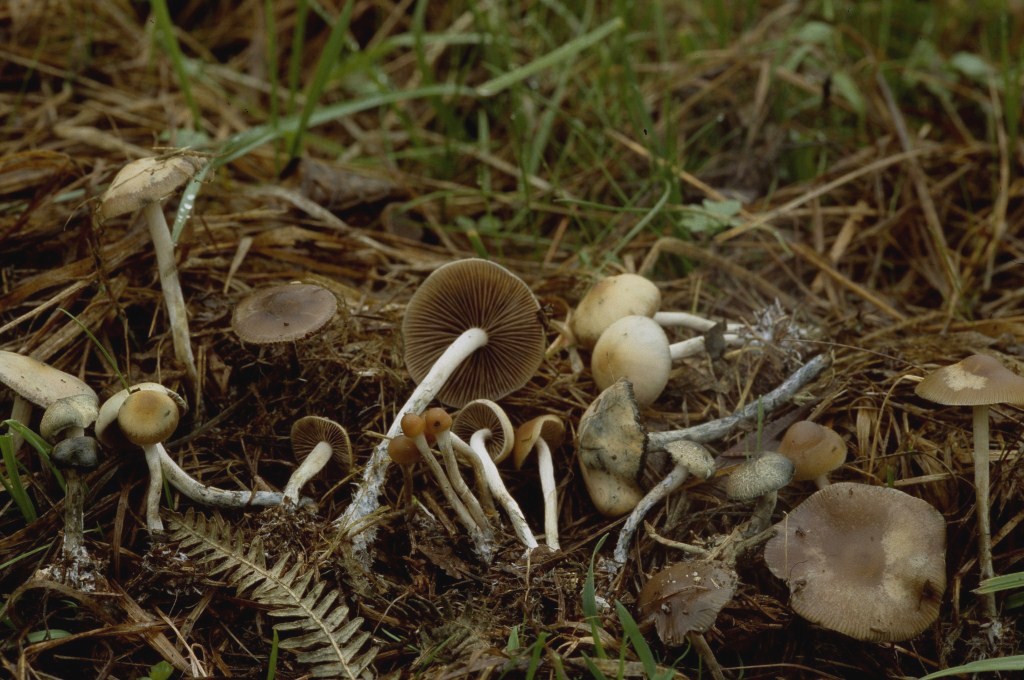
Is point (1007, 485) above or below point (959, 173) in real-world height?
below

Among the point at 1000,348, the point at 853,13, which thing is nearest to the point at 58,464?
the point at 1000,348

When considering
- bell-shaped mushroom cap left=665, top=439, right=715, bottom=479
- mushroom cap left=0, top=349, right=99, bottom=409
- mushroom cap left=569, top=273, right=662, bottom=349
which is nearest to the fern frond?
mushroom cap left=0, top=349, right=99, bottom=409

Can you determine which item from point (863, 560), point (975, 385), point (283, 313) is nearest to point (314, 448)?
point (283, 313)

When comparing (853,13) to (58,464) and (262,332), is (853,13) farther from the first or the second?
(58,464)

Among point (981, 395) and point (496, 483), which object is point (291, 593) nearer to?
point (496, 483)

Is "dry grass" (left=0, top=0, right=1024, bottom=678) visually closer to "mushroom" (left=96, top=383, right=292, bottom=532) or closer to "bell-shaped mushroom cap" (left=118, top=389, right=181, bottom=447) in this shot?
"mushroom" (left=96, top=383, right=292, bottom=532)

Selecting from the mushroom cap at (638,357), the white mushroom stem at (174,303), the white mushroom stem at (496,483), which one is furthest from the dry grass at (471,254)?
the mushroom cap at (638,357)

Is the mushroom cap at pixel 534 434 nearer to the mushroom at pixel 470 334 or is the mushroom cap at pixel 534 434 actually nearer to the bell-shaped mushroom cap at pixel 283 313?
the mushroom at pixel 470 334
